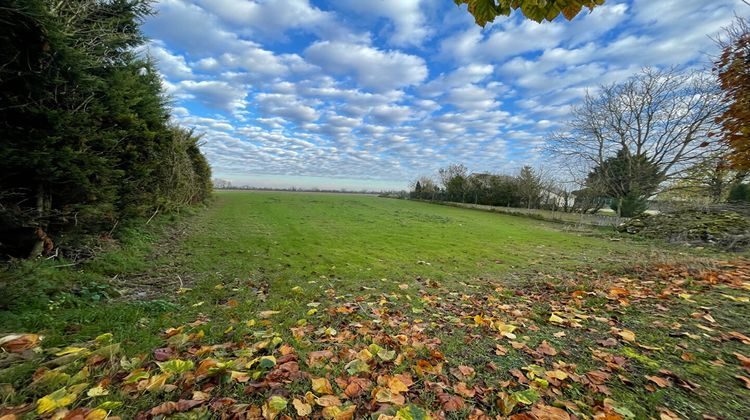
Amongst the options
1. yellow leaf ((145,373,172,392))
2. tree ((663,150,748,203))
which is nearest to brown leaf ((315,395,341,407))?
yellow leaf ((145,373,172,392))

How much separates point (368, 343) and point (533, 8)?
2.88 m

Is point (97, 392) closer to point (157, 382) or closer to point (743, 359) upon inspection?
point (157, 382)

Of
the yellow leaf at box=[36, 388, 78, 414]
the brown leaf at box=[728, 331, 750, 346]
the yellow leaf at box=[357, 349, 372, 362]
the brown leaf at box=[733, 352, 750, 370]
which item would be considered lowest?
the yellow leaf at box=[357, 349, 372, 362]

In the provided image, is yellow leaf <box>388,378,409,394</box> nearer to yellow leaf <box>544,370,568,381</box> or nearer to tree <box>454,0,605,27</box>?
yellow leaf <box>544,370,568,381</box>

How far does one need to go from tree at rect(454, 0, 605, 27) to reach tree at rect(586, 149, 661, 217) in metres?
21.1

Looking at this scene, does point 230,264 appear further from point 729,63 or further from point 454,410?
point 729,63

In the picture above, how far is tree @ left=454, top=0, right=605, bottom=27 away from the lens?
1.80 metres

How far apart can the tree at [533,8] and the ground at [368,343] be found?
8.12 ft

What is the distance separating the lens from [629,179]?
1888 cm

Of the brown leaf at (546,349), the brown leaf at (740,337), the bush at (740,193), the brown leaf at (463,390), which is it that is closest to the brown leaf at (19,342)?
the brown leaf at (463,390)

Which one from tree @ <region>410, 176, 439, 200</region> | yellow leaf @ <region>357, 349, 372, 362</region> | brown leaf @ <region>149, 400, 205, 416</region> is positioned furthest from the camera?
tree @ <region>410, 176, 439, 200</region>

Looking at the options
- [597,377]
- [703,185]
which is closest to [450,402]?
[597,377]

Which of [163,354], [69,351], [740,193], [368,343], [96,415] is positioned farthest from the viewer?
[740,193]

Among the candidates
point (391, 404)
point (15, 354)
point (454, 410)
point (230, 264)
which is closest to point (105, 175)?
point (230, 264)
